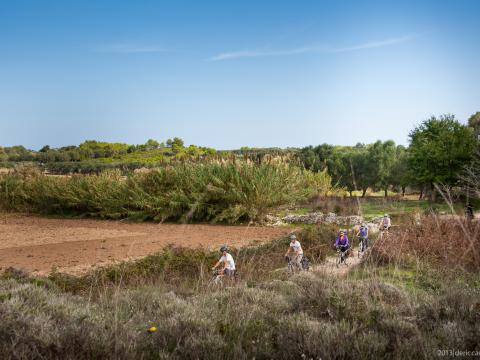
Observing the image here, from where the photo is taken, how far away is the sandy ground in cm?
1158

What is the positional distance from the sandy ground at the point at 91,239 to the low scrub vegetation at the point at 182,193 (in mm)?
906

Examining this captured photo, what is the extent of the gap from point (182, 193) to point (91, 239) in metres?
4.57

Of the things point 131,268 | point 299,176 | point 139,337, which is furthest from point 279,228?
point 139,337

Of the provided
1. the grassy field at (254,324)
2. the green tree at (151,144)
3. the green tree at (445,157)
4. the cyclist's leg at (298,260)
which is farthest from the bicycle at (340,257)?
the green tree at (151,144)

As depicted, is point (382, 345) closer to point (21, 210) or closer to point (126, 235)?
point (126, 235)

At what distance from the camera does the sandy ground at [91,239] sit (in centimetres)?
1158

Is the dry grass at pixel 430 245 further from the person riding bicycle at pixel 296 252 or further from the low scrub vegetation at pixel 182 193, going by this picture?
the low scrub vegetation at pixel 182 193

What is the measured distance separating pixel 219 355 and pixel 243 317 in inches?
36.0

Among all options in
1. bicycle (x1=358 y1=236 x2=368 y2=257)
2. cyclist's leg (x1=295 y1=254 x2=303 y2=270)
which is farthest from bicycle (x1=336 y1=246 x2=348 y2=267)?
bicycle (x1=358 y1=236 x2=368 y2=257)

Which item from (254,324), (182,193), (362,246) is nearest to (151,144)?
(182,193)

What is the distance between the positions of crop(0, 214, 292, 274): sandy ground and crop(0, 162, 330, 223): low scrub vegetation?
906 millimetres

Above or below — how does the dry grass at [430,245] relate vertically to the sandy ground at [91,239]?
above

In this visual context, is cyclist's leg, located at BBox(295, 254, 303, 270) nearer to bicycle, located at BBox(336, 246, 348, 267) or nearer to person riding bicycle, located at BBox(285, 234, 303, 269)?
person riding bicycle, located at BBox(285, 234, 303, 269)

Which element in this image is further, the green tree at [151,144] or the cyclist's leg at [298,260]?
the green tree at [151,144]
